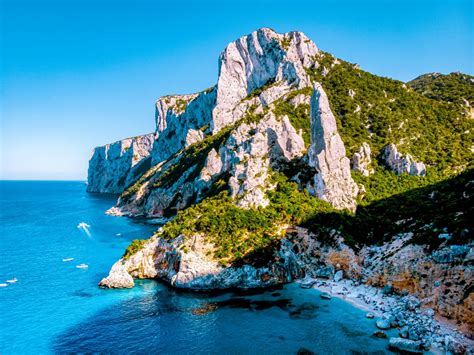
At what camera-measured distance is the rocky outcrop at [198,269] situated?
48.6 meters

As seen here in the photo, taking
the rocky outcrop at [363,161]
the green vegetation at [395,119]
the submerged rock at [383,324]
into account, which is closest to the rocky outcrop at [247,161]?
the rocky outcrop at [363,161]

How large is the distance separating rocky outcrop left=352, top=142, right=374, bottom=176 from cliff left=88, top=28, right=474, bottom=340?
26 cm

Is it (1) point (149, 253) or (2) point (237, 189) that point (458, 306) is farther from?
(1) point (149, 253)

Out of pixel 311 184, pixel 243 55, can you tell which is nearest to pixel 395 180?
pixel 311 184

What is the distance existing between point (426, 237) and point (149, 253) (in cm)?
4305

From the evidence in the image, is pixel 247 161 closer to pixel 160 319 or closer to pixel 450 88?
pixel 160 319

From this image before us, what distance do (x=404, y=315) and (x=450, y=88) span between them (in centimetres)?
10850

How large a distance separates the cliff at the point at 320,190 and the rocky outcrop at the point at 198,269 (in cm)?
17

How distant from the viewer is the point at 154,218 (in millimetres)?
112125

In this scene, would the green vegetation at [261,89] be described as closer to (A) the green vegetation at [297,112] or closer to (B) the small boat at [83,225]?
(A) the green vegetation at [297,112]

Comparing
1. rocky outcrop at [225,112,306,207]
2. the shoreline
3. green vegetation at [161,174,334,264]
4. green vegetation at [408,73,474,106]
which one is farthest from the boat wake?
green vegetation at [408,73,474,106]

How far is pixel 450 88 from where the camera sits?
116 metres

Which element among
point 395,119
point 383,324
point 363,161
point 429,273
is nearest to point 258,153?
point 363,161

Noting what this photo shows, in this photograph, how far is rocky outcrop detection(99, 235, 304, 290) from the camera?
1912 inches
